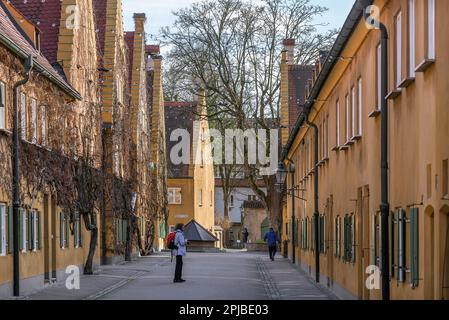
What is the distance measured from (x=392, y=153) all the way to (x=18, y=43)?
38.3 feet

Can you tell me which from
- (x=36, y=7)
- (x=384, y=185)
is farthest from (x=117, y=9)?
(x=384, y=185)

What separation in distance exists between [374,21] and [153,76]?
47.0 meters

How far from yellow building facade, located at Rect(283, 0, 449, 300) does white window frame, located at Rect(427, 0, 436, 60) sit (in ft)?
0.05

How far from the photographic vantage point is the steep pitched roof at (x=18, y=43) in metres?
23.9

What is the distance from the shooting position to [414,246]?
1477cm

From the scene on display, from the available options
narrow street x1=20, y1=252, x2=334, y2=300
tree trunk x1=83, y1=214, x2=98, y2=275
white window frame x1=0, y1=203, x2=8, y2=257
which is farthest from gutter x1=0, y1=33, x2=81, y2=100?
narrow street x1=20, y1=252, x2=334, y2=300

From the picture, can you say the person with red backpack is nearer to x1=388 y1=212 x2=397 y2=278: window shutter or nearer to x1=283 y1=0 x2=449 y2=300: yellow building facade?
x1=283 y1=0 x2=449 y2=300: yellow building facade

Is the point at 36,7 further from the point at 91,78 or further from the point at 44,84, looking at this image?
the point at 44,84

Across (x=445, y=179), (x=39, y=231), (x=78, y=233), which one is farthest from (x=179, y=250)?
(x=445, y=179)

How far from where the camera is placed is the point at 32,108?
27500 millimetres

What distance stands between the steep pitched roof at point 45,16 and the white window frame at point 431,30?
22.3 metres

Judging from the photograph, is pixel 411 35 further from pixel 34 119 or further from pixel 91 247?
pixel 91 247

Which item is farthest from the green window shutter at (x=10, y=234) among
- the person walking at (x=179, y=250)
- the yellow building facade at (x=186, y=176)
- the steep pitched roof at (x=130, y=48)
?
the yellow building facade at (x=186, y=176)

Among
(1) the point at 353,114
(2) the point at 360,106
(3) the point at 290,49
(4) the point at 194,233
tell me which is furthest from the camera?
(4) the point at 194,233
